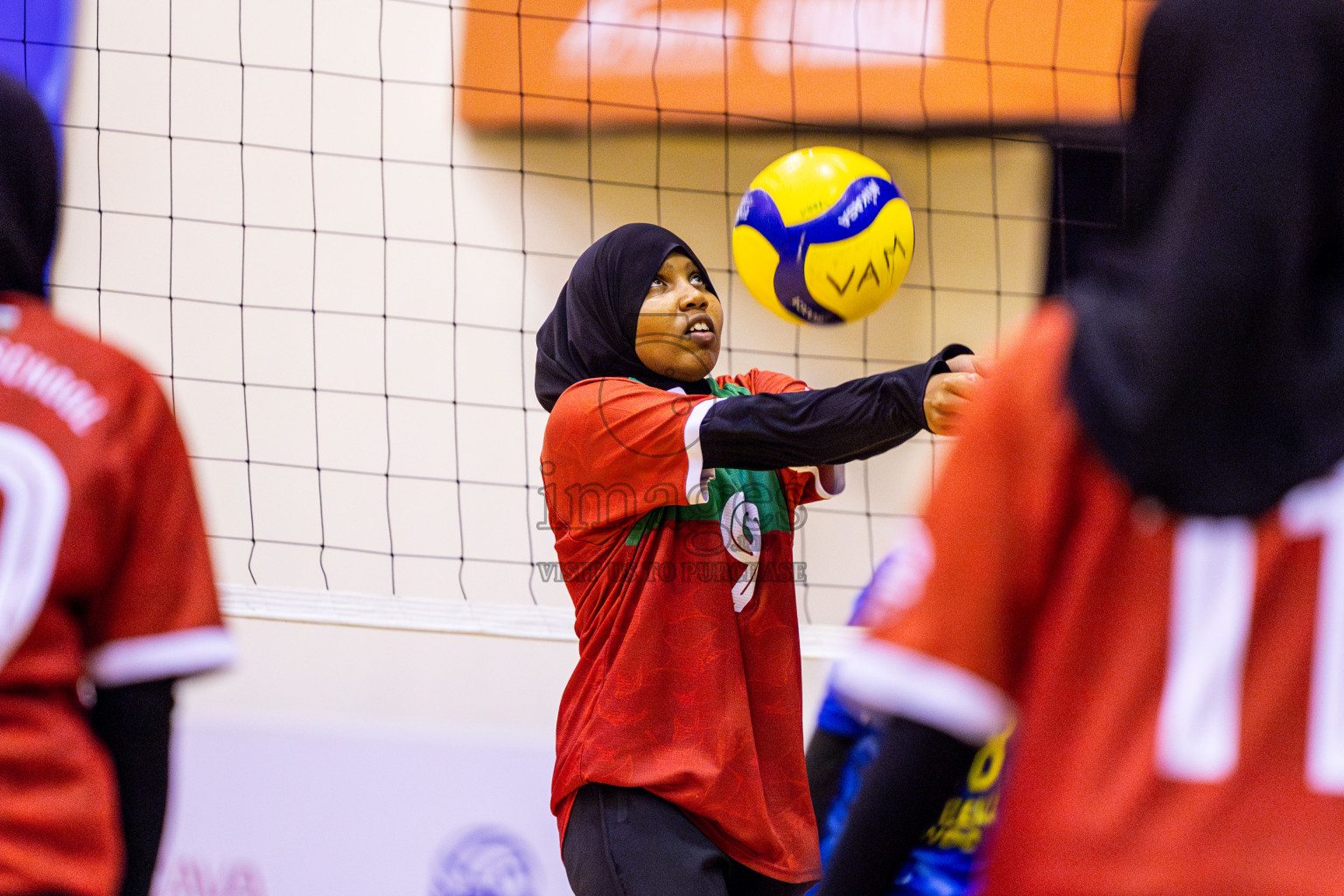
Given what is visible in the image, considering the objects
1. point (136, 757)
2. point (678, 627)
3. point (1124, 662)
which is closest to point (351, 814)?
point (678, 627)

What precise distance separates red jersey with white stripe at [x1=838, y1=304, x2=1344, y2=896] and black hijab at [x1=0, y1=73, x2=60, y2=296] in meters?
0.94

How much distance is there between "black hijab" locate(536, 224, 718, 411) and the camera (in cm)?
264

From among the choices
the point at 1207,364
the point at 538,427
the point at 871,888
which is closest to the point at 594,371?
the point at 871,888

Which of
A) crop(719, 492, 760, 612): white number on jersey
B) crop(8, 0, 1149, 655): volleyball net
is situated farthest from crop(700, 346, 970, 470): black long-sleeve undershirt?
crop(8, 0, 1149, 655): volleyball net

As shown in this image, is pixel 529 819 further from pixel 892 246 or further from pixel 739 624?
pixel 892 246

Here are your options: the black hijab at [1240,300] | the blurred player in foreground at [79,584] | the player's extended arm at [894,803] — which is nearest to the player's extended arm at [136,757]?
the blurred player in foreground at [79,584]

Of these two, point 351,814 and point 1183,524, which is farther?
point 351,814

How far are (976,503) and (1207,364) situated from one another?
0.61 ft

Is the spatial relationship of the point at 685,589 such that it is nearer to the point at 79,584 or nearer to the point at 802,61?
the point at 79,584

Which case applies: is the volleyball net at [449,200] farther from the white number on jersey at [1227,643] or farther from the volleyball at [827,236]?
the white number on jersey at [1227,643]

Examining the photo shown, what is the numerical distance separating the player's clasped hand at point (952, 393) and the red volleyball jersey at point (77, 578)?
1165 millimetres

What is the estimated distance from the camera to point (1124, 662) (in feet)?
3.08

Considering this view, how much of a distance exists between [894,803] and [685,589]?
4.47 feet

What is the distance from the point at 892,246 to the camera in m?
2.68
